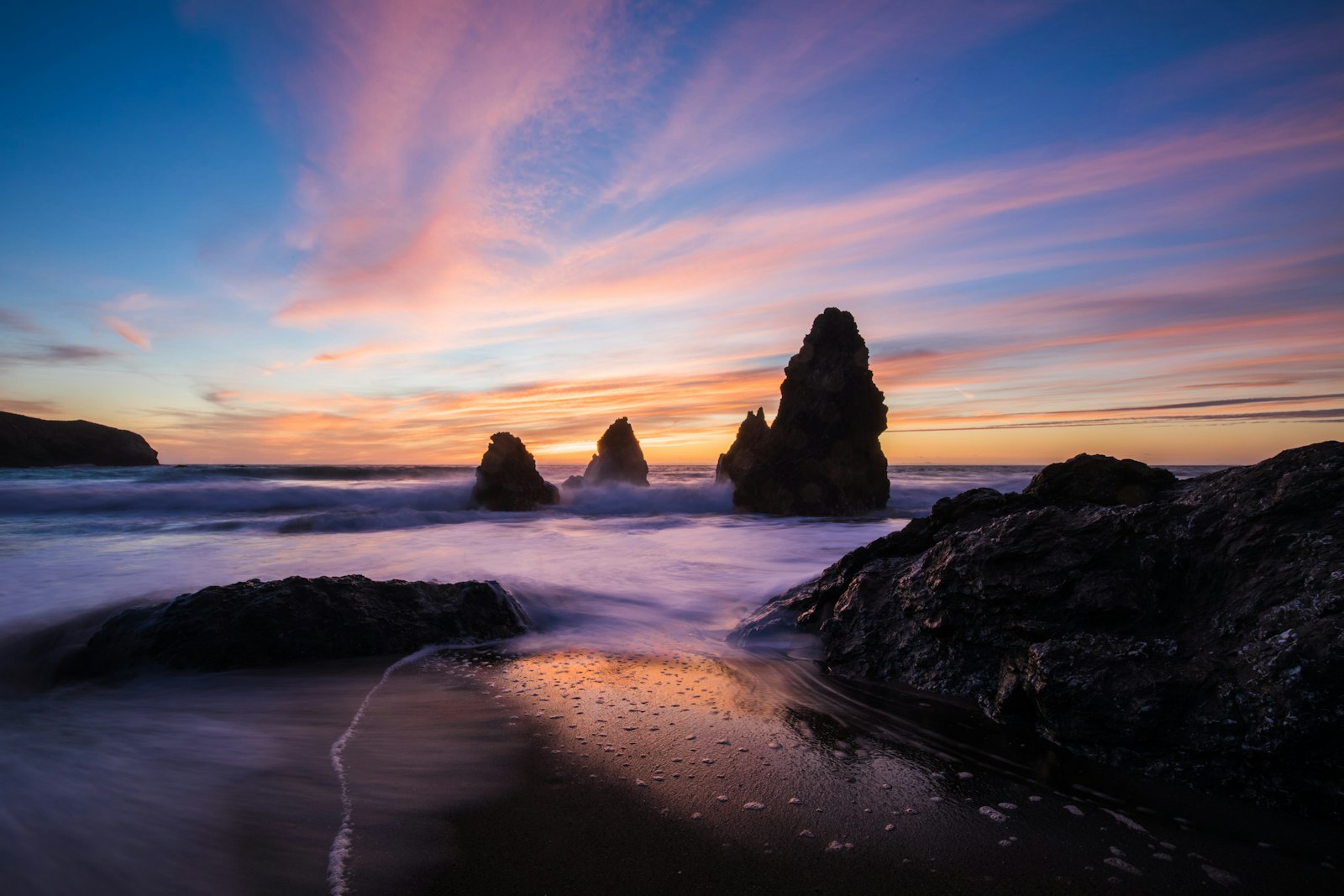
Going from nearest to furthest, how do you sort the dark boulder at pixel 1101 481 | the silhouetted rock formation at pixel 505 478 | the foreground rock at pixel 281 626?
the foreground rock at pixel 281 626, the dark boulder at pixel 1101 481, the silhouetted rock formation at pixel 505 478

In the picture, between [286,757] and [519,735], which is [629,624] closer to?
Answer: [519,735]

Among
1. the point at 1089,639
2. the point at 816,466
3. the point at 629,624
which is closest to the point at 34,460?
the point at 816,466

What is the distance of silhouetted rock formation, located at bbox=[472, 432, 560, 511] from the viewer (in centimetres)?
2616

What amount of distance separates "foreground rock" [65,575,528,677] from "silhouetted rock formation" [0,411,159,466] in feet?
259

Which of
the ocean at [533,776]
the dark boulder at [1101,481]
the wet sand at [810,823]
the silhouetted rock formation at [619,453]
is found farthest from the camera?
the silhouetted rock formation at [619,453]

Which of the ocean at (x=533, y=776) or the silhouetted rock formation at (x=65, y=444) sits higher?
the silhouetted rock formation at (x=65, y=444)

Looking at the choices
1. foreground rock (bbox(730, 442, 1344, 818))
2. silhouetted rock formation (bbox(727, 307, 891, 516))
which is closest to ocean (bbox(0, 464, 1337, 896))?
foreground rock (bbox(730, 442, 1344, 818))

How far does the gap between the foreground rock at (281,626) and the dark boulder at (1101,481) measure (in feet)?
19.9

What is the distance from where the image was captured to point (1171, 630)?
342 centimetres

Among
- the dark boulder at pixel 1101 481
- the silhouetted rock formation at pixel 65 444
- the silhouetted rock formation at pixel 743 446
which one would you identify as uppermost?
the silhouetted rock formation at pixel 65 444

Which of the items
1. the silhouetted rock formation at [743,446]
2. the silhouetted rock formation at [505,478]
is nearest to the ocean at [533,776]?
the silhouetted rock formation at [505,478]

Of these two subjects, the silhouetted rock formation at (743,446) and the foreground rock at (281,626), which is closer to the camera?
the foreground rock at (281,626)

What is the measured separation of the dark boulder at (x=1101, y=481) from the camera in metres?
5.56

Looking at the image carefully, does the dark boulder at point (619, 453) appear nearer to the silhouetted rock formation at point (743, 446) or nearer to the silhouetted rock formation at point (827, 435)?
the silhouetted rock formation at point (743, 446)
